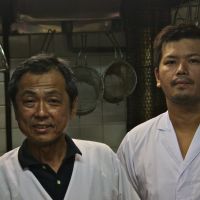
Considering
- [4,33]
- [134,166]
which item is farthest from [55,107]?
[4,33]

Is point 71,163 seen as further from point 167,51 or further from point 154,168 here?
point 167,51

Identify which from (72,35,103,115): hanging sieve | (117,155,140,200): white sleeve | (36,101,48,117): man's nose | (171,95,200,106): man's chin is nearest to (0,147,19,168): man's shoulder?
(36,101,48,117): man's nose

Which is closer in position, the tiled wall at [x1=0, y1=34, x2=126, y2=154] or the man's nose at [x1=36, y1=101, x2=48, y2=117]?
the man's nose at [x1=36, y1=101, x2=48, y2=117]

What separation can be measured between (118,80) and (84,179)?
152cm

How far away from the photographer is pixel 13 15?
246 centimetres

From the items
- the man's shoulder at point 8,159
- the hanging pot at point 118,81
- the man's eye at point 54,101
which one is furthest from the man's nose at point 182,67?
the hanging pot at point 118,81

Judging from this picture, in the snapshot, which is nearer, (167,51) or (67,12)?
(167,51)

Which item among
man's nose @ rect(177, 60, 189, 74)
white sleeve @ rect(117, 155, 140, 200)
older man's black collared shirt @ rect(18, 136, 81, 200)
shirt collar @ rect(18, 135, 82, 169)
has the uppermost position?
man's nose @ rect(177, 60, 189, 74)

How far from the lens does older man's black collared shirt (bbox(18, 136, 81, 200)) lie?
1151mm

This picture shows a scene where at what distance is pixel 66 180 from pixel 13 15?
1.54m

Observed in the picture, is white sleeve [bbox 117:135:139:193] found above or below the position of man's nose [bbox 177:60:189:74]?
below

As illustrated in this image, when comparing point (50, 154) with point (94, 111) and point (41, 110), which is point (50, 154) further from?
point (94, 111)

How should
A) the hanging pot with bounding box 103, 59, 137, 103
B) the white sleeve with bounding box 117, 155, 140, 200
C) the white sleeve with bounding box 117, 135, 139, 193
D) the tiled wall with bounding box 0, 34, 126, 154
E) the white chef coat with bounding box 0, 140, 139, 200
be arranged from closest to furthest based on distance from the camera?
the white chef coat with bounding box 0, 140, 139, 200 < the white sleeve with bounding box 117, 155, 140, 200 < the white sleeve with bounding box 117, 135, 139, 193 < the hanging pot with bounding box 103, 59, 137, 103 < the tiled wall with bounding box 0, 34, 126, 154

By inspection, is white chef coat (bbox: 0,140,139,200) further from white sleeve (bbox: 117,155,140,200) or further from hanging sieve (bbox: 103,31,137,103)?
hanging sieve (bbox: 103,31,137,103)
